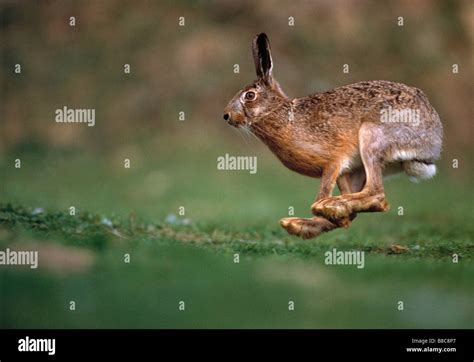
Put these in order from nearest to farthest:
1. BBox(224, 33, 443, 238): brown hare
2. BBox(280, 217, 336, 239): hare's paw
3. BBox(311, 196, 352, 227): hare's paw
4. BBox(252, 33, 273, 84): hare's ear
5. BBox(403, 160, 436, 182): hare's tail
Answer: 1. BBox(311, 196, 352, 227): hare's paw
2. BBox(224, 33, 443, 238): brown hare
3. BBox(280, 217, 336, 239): hare's paw
4. BBox(403, 160, 436, 182): hare's tail
5. BBox(252, 33, 273, 84): hare's ear

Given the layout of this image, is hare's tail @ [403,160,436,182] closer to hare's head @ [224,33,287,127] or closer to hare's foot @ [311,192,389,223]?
hare's foot @ [311,192,389,223]

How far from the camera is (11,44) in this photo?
23391 millimetres

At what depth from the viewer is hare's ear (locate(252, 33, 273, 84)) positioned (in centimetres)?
1296

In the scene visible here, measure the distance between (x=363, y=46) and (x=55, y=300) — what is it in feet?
41.3

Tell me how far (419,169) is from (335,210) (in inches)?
49.5

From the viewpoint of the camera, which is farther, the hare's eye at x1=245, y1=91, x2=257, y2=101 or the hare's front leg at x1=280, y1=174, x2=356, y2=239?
the hare's eye at x1=245, y1=91, x2=257, y2=101

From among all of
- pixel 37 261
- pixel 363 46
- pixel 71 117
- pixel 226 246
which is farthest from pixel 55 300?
pixel 363 46

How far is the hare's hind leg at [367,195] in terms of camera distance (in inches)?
480

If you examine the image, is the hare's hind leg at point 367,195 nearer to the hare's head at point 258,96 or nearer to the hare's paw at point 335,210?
the hare's paw at point 335,210

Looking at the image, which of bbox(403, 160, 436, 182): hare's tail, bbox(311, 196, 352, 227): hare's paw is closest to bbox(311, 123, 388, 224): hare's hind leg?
bbox(311, 196, 352, 227): hare's paw

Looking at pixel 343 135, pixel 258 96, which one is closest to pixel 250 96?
pixel 258 96

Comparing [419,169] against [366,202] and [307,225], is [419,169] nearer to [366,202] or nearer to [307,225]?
[366,202]

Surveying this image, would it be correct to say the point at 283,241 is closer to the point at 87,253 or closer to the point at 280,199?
the point at 87,253

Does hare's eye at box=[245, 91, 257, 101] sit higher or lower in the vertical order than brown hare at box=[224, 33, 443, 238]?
higher
